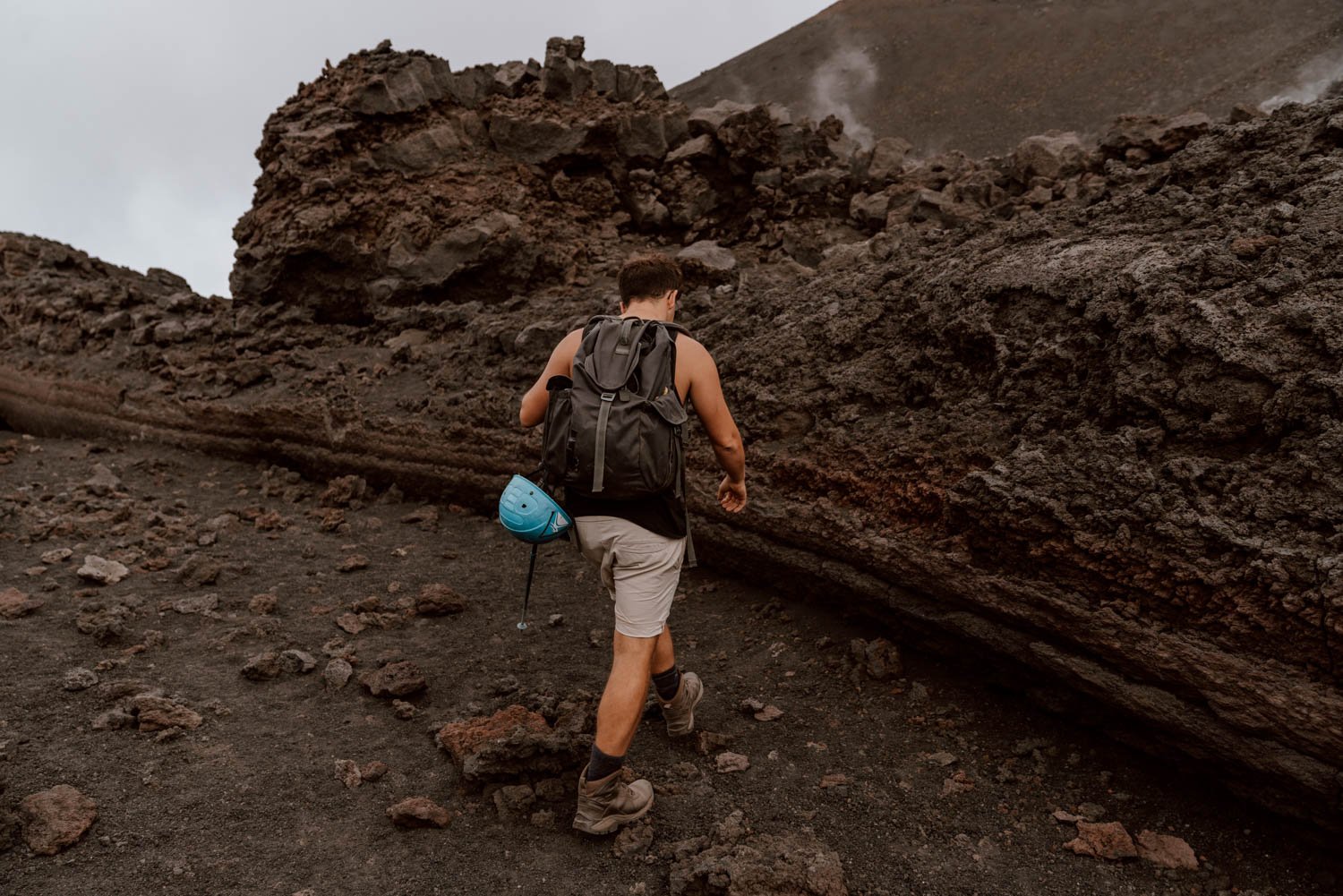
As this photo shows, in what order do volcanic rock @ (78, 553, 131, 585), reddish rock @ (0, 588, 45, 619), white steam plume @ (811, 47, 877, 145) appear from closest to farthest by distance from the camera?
reddish rock @ (0, 588, 45, 619) < volcanic rock @ (78, 553, 131, 585) < white steam plume @ (811, 47, 877, 145)

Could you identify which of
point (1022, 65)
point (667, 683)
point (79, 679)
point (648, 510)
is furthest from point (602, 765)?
point (1022, 65)

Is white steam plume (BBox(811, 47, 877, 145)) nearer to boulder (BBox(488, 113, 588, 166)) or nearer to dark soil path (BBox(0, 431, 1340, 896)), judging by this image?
boulder (BBox(488, 113, 588, 166))

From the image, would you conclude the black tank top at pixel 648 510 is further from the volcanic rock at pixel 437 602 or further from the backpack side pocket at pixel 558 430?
the volcanic rock at pixel 437 602

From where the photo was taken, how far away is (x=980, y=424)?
3.04 meters

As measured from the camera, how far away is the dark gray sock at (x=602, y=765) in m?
2.29

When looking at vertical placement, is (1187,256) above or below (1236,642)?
above

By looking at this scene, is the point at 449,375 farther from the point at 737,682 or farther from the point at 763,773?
the point at 763,773

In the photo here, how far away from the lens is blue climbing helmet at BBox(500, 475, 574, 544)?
2.41 meters

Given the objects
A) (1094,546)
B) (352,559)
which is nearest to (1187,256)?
(1094,546)

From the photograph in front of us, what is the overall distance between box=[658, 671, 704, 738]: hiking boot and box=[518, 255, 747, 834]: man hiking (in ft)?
1.18

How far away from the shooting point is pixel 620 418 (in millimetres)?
2285

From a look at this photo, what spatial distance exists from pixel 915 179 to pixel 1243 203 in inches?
202

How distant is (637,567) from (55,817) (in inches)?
68.0

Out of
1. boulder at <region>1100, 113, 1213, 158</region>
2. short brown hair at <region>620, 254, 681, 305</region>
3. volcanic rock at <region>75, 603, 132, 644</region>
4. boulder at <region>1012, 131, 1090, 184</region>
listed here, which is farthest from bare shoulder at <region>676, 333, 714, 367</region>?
boulder at <region>1012, 131, 1090, 184</region>
